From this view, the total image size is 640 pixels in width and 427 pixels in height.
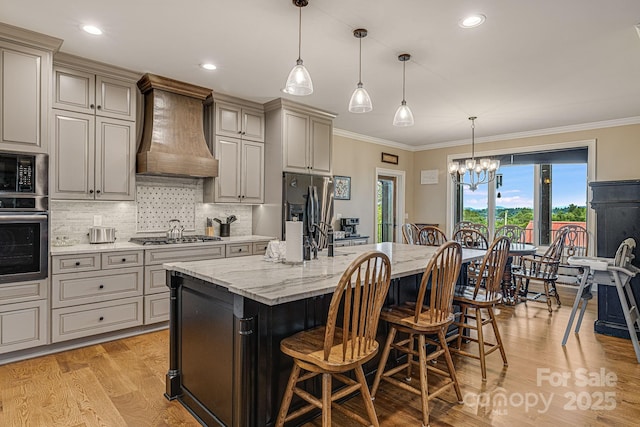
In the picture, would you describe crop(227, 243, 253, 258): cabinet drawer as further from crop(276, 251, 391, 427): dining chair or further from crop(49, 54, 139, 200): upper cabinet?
crop(276, 251, 391, 427): dining chair

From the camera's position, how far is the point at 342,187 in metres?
6.17

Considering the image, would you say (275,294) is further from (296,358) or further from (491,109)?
(491,109)

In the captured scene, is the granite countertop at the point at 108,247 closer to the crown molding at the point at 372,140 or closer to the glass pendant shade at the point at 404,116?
the glass pendant shade at the point at 404,116

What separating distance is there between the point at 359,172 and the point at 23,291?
486 cm

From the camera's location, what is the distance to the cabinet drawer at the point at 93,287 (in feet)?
10.1

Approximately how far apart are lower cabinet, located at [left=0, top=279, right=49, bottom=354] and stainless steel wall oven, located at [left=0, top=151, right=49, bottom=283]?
3.2 inches

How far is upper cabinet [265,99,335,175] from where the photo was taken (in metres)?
4.62

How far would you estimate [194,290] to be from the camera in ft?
6.99

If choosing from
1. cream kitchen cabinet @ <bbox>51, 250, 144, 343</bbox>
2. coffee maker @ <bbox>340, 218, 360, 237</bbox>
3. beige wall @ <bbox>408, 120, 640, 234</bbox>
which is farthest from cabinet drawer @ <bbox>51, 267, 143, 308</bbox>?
beige wall @ <bbox>408, 120, 640, 234</bbox>

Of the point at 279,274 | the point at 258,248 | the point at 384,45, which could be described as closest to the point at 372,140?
the point at 258,248

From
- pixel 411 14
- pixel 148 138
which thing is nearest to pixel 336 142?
pixel 148 138

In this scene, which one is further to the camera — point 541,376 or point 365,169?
point 365,169

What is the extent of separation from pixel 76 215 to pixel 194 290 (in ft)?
7.62

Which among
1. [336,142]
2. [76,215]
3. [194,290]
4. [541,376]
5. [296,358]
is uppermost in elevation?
[336,142]
